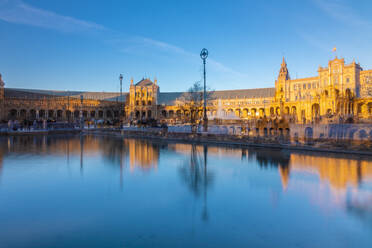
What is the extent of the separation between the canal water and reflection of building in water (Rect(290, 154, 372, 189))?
0.12 ft

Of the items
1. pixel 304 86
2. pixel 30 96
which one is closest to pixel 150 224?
pixel 304 86

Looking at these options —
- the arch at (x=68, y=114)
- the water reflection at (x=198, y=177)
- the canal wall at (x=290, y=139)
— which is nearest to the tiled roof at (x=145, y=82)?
the arch at (x=68, y=114)

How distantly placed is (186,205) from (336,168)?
7.12 m

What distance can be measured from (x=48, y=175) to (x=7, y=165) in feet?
9.68

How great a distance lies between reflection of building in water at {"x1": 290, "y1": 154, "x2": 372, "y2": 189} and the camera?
26.8 feet

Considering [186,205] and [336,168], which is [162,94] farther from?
[186,205]

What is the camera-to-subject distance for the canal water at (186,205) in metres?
4.54

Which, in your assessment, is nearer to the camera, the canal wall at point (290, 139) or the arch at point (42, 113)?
the canal wall at point (290, 139)

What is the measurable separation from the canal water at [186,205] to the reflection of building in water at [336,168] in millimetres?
37

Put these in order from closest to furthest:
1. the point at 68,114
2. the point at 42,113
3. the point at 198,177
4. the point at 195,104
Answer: the point at 198,177
the point at 195,104
the point at 68,114
the point at 42,113

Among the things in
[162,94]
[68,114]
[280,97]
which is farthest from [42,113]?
[280,97]

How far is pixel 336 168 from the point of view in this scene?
10.0m

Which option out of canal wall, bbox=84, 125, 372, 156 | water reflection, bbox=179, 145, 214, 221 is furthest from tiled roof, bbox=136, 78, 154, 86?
water reflection, bbox=179, 145, 214, 221

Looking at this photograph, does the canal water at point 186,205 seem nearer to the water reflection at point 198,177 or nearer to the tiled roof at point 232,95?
the water reflection at point 198,177
